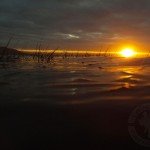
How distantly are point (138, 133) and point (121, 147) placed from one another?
518 millimetres

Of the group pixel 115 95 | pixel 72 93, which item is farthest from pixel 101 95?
pixel 72 93

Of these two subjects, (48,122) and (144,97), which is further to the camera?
(144,97)

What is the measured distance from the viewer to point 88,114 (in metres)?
6.81

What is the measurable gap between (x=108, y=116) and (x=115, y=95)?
8.74 feet

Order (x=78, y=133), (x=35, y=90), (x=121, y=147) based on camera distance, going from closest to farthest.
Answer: (x=121, y=147) < (x=78, y=133) < (x=35, y=90)

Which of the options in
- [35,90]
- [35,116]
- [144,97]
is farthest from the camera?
[35,90]

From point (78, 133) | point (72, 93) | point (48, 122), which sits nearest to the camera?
point (78, 133)

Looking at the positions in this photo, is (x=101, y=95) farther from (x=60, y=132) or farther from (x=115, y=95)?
(x=60, y=132)

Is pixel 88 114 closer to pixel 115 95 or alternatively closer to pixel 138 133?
pixel 138 133

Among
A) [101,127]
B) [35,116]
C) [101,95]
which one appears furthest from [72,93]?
[101,127]

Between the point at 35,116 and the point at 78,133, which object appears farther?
the point at 35,116

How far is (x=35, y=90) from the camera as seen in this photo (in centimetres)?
1038

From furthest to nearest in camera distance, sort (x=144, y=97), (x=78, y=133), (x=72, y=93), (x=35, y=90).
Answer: (x=35, y=90)
(x=72, y=93)
(x=144, y=97)
(x=78, y=133)

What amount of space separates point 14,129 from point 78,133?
4.30ft
